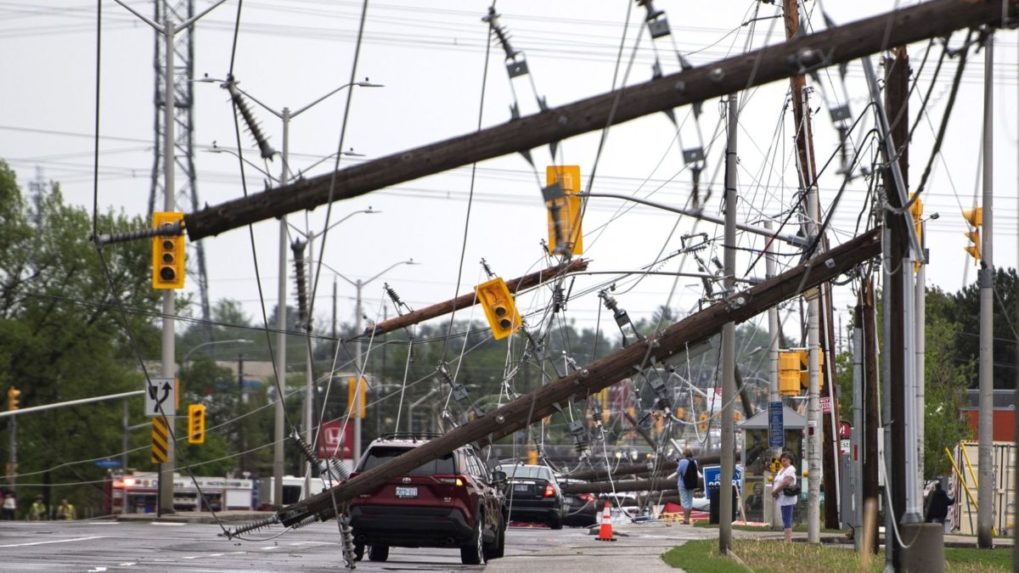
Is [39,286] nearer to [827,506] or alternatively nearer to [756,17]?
[827,506]

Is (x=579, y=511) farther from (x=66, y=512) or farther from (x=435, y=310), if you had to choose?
(x=66, y=512)

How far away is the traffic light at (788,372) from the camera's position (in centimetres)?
3241

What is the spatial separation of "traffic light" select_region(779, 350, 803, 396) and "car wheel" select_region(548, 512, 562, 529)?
9.34 meters

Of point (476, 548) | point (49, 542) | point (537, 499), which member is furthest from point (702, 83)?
point (537, 499)

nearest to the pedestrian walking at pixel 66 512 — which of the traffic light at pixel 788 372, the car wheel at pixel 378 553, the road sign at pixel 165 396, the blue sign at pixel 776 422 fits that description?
the road sign at pixel 165 396

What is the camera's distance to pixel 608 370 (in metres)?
23.4

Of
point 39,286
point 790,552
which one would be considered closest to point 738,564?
point 790,552

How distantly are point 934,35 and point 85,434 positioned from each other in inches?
2653

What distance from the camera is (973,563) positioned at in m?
23.6

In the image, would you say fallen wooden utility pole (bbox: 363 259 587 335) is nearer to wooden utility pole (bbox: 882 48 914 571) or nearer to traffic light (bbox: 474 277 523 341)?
traffic light (bbox: 474 277 523 341)

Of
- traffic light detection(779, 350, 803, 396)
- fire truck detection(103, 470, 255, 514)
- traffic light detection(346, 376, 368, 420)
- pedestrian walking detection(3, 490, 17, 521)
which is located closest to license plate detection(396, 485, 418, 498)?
traffic light detection(346, 376, 368, 420)

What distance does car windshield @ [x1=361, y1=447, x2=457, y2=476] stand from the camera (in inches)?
901

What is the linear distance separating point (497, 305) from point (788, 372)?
677 centimetres

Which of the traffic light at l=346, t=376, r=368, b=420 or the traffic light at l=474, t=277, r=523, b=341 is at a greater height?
the traffic light at l=474, t=277, r=523, b=341
